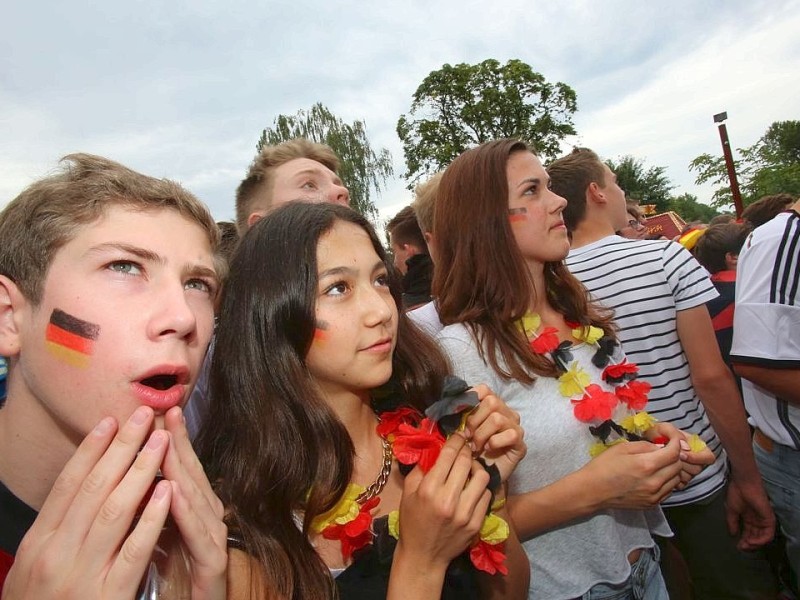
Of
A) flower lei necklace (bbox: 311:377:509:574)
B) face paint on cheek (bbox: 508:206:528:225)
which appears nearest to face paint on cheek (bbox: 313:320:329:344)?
flower lei necklace (bbox: 311:377:509:574)

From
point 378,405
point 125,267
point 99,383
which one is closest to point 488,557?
point 378,405

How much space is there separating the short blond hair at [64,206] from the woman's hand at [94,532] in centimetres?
46

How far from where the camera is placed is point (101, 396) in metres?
1.06

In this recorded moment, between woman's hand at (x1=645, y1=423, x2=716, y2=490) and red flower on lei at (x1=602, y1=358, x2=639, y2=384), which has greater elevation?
red flower on lei at (x1=602, y1=358, x2=639, y2=384)

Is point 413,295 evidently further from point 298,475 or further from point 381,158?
point 381,158

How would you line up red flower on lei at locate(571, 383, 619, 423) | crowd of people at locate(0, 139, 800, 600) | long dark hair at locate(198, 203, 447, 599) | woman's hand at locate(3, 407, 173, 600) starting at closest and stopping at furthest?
woman's hand at locate(3, 407, 173, 600) < crowd of people at locate(0, 139, 800, 600) < long dark hair at locate(198, 203, 447, 599) < red flower on lei at locate(571, 383, 619, 423)

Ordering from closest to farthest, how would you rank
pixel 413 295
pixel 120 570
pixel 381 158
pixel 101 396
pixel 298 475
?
pixel 120 570 < pixel 101 396 < pixel 298 475 < pixel 413 295 < pixel 381 158

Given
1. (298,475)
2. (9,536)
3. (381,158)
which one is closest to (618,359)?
(298,475)

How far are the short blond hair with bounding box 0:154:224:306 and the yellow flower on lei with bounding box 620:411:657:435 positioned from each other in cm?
178

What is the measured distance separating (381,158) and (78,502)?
23705 millimetres

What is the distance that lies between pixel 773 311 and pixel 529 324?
3.39ft

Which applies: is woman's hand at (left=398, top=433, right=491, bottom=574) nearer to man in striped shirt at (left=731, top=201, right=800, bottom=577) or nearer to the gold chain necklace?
the gold chain necklace

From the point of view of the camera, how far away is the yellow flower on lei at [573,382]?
6.48 feet

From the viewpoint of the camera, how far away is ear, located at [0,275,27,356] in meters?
1.15
